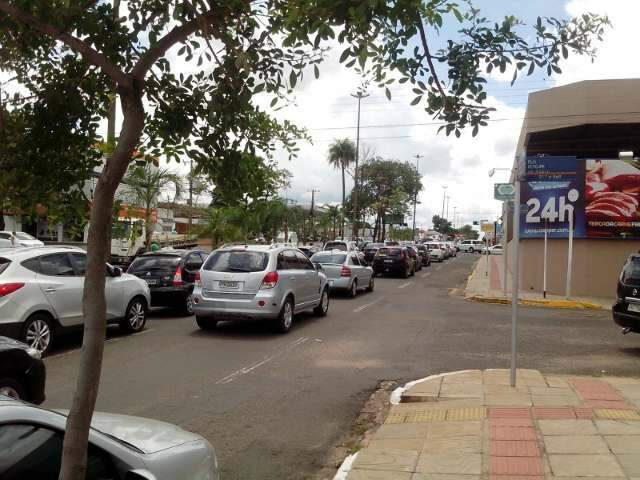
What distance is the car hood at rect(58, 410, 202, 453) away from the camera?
3.23m

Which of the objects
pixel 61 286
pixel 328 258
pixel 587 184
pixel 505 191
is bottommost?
pixel 61 286

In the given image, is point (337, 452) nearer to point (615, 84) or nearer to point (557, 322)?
point (557, 322)

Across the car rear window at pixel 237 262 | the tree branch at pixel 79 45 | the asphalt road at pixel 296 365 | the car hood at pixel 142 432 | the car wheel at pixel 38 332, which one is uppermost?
the tree branch at pixel 79 45

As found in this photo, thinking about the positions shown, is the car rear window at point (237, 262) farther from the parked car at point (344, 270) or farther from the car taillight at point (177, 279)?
the parked car at point (344, 270)

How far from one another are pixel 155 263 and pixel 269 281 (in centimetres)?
401

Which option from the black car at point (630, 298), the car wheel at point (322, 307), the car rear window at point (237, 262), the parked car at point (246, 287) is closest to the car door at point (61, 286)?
the parked car at point (246, 287)

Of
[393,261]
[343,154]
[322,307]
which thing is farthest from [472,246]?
[322,307]

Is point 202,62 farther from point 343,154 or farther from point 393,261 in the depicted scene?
point 343,154

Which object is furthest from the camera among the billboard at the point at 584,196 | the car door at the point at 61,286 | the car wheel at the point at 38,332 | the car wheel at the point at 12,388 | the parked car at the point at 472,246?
the parked car at the point at 472,246

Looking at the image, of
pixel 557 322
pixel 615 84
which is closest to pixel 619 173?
pixel 615 84

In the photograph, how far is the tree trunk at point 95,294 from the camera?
280 centimetres

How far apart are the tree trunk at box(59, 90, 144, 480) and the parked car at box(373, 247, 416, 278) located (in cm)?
2626

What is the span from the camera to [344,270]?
18.9 meters

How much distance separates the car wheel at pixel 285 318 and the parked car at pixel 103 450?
803 cm
